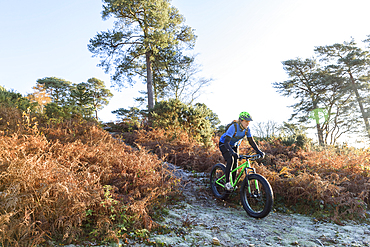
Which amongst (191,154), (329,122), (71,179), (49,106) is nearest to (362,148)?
(191,154)

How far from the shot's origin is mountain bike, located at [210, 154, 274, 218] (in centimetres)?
447

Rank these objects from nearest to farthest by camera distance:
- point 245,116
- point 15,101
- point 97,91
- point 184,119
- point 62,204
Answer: point 62,204, point 245,116, point 15,101, point 184,119, point 97,91

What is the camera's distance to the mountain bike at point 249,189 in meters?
4.47

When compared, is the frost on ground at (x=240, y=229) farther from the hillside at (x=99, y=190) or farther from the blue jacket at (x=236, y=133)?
the blue jacket at (x=236, y=133)

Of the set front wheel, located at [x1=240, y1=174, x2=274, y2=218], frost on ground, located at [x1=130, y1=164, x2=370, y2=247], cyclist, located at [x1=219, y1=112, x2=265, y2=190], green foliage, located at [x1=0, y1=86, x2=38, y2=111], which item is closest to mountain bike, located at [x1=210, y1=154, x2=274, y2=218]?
front wheel, located at [x1=240, y1=174, x2=274, y2=218]

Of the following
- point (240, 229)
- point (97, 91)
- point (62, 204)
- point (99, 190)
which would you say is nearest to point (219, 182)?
point (240, 229)

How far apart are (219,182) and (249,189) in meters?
1.09

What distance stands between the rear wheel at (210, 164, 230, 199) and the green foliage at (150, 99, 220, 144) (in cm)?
518

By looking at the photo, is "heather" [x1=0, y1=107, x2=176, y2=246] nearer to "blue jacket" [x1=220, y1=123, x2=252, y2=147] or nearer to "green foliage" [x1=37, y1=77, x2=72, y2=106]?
"blue jacket" [x1=220, y1=123, x2=252, y2=147]

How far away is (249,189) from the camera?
485cm

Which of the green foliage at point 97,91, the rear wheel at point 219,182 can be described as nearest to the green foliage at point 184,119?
the rear wheel at point 219,182

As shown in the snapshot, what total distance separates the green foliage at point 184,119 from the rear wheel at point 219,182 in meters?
5.18

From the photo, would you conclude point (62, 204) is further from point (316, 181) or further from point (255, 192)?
point (316, 181)

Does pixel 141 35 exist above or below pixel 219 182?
above
